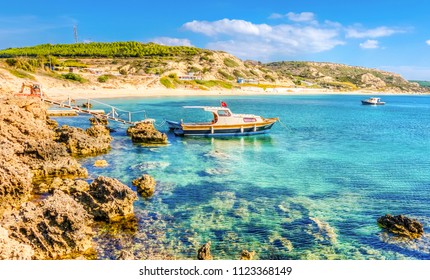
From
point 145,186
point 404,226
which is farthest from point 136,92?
point 404,226

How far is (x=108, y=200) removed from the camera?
51.4ft

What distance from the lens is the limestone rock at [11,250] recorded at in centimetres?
1016

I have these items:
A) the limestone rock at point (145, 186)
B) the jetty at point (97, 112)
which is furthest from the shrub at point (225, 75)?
the limestone rock at point (145, 186)

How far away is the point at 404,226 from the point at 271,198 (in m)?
6.36

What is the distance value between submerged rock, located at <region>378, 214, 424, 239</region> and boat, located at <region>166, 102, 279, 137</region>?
24.5 metres

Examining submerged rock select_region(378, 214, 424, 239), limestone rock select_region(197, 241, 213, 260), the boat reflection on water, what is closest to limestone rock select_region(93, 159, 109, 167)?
the boat reflection on water

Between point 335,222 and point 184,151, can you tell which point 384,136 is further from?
point 335,222

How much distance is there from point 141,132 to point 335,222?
22454 millimetres

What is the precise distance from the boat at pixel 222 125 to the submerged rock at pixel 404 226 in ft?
80.4

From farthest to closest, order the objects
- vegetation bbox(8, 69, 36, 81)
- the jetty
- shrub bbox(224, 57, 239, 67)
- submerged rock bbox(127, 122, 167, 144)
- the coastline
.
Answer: shrub bbox(224, 57, 239, 67)
the coastline
vegetation bbox(8, 69, 36, 81)
the jetty
submerged rock bbox(127, 122, 167, 144)

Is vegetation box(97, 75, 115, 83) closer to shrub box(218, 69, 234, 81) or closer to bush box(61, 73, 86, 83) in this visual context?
bush box(61, 73, 86, 83)

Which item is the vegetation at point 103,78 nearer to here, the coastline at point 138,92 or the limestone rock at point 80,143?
the coastline at point 138,92

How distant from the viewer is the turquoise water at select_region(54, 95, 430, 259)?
1348 cm

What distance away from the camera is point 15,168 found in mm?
16562
